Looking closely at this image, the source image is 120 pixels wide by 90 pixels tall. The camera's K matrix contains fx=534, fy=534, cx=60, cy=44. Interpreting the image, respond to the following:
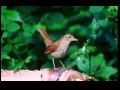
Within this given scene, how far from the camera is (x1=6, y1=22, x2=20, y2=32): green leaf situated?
405 centimetres

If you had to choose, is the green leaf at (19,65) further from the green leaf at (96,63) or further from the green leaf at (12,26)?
the green leaf at (96,63)

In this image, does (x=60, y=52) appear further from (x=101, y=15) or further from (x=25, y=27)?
(x=25, y=27)

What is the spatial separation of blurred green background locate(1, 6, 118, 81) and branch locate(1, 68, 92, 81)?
0.57 meters

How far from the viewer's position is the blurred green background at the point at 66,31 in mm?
3787

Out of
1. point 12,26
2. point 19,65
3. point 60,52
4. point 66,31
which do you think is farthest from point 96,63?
point 66,31

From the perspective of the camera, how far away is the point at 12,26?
4.07 m

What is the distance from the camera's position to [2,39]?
4121 millimetres

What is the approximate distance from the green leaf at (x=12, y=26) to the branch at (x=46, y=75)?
94 centimetres

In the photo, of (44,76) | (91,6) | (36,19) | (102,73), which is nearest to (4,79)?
(44,76)

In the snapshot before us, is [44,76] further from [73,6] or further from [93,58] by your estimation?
[73,6]

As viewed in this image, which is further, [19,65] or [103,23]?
[103,23]

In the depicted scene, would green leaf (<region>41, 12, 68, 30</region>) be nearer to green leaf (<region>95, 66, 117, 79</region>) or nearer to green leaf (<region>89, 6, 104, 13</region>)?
green leaf (<region>89, 6, 104, 13</region>)

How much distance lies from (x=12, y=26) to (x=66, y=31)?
66cm
